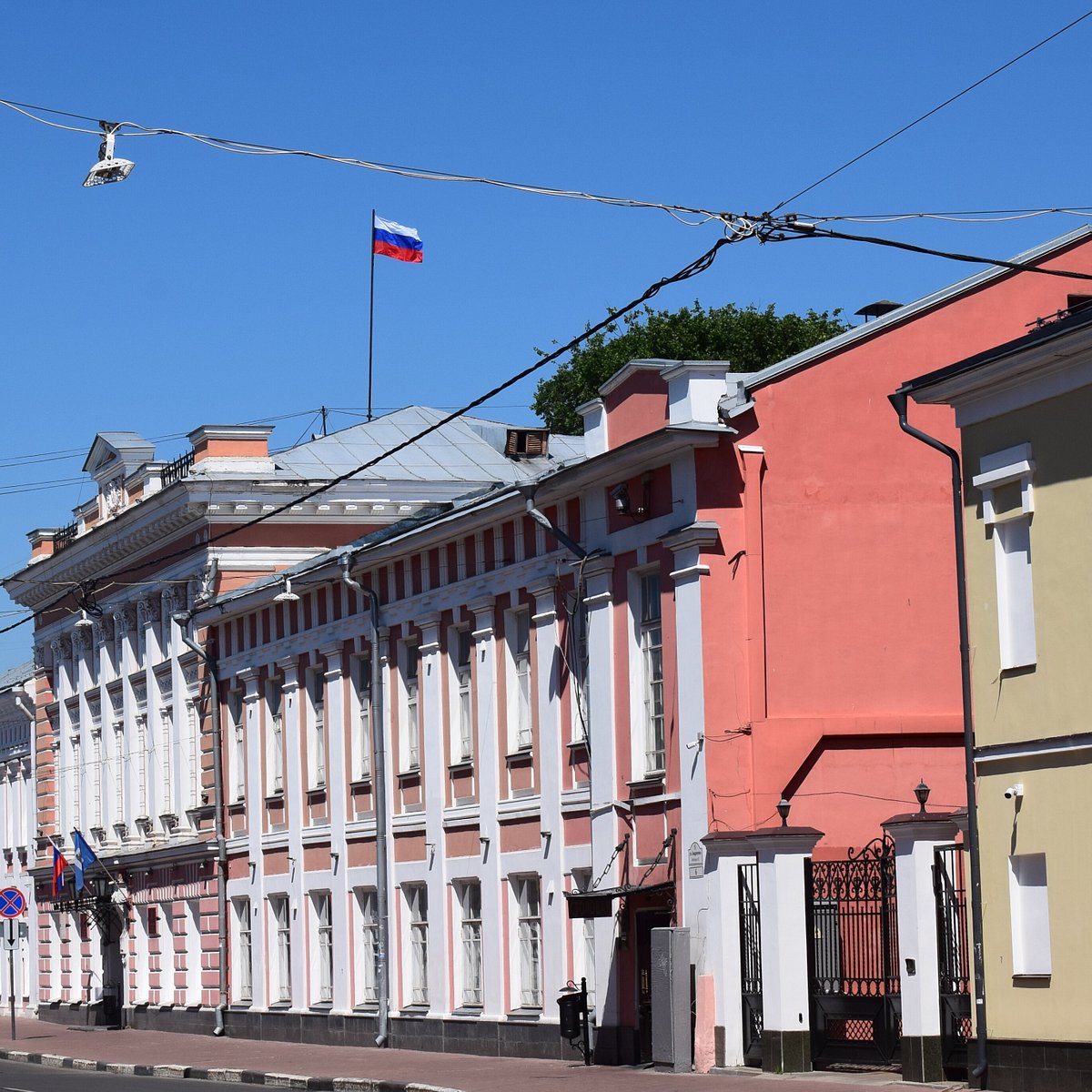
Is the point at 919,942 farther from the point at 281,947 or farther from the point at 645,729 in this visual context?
the point at 281,947

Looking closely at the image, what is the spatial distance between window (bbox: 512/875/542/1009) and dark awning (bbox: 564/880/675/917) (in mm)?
2575

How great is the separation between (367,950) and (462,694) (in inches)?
212

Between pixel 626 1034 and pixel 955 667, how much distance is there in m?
5.76

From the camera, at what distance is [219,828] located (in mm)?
40375

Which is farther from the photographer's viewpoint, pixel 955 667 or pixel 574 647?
pixel 574 647

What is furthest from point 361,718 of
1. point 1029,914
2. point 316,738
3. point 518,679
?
point 1029,914

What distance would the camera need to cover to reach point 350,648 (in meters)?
34.9

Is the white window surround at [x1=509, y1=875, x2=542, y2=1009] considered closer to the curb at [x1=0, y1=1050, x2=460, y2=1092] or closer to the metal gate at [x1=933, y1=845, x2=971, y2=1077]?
the curb at [x1=0, y1=1050, x2=460, y2=1092]

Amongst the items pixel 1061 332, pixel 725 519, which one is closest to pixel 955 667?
pixel 725 519

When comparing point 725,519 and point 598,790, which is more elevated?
point 725,519

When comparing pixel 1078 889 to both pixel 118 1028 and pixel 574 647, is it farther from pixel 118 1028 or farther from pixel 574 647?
pixel 118 1028

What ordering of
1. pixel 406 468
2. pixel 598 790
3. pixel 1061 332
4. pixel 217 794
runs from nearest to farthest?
pixel 1061 332 → pixel 598 790 → pixel 217 794 → pixel 406 468

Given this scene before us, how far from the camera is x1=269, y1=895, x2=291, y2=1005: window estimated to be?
37.7 metres

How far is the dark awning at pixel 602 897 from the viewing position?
990 inches
